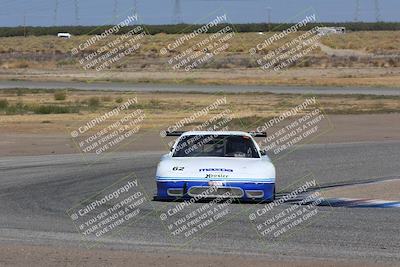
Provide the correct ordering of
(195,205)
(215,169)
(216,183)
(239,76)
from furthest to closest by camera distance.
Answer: (239,76), (215,169), (216,183), (195,205)

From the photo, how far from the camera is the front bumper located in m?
15.5

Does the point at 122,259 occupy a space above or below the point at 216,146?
above

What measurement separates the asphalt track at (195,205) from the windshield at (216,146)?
124 centimetres

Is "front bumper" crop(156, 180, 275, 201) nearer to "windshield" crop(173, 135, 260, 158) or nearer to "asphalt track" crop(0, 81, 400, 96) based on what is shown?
"windshield" crop(173, 135, 260, 158)

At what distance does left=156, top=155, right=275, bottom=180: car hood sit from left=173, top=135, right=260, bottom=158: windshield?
21.4 inches

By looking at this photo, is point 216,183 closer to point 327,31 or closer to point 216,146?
point 216,146

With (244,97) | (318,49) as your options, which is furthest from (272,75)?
(318,49)

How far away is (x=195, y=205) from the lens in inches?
604

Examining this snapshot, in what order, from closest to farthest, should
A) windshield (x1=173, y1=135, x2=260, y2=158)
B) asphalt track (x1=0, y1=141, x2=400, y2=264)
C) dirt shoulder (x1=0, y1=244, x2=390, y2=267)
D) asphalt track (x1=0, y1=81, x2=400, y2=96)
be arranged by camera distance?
dirt shoulder (x1=0, y1=244, x2=390, y2=267), asphalt track (x1=0, y1=141, x2=400, y2=264), windshield (x1=173, y1=135, x2=260, y2=158), asphalt track (x1=0, y1=81, x2=400, y2=96)

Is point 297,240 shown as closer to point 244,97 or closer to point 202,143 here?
point 202,143

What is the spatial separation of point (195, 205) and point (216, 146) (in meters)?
1.87

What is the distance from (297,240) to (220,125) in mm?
23690

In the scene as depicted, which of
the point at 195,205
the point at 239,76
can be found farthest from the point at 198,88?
the point at 195,205

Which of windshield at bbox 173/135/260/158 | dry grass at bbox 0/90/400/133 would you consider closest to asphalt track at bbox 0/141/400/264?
windshield at bbox 173/135/260/158
